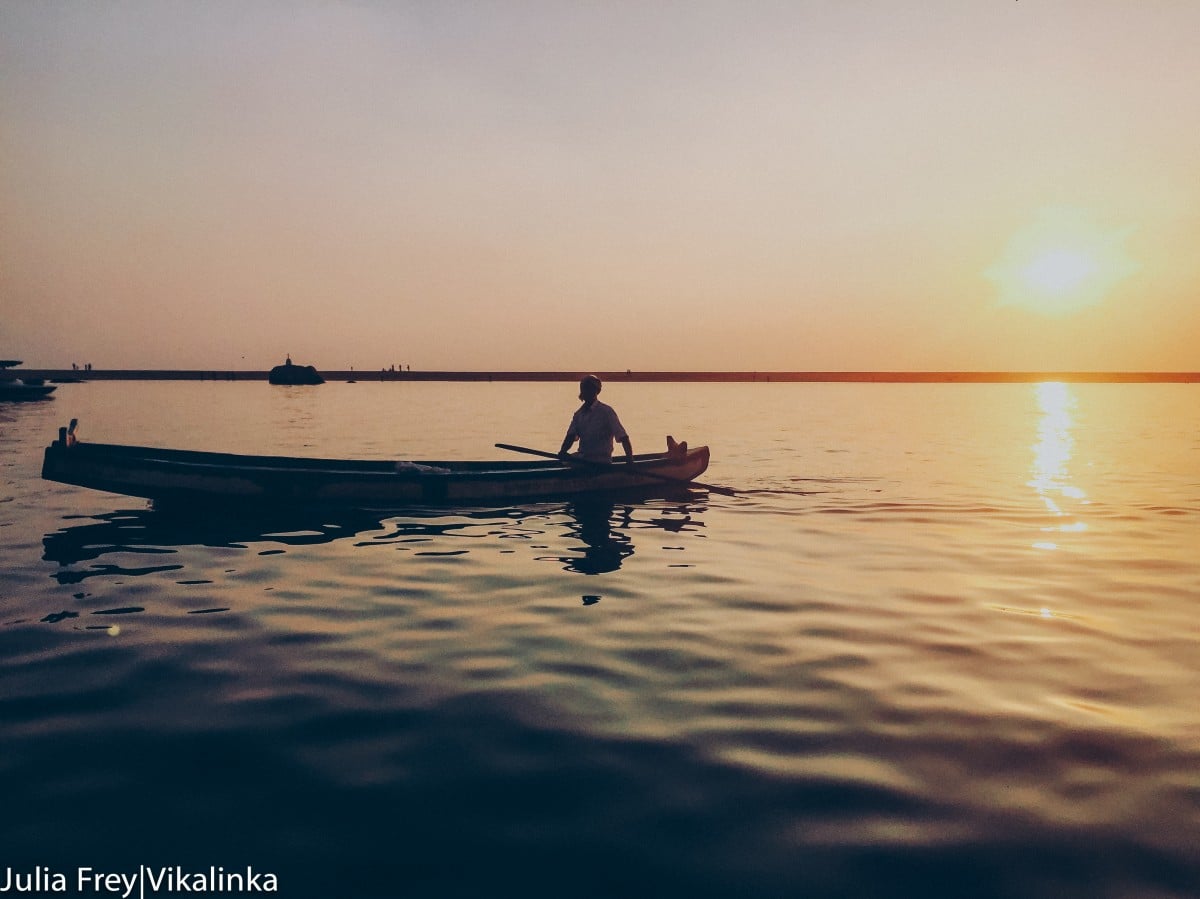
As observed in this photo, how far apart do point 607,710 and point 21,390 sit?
73017 millimetres

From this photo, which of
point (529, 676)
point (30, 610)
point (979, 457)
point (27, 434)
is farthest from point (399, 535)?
point (27, 434)

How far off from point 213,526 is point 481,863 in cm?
1227

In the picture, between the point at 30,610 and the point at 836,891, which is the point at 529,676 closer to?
the point at 836,891

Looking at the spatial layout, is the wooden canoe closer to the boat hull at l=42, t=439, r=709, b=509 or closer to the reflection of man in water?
the boat hull at l=42, t=439, r=709, b=509

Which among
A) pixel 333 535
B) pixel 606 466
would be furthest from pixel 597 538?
pixel 333 535

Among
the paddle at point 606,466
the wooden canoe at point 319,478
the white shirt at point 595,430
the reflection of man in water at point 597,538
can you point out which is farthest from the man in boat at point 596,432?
the reflection of man in water at point 597,538

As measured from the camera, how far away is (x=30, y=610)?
912cm

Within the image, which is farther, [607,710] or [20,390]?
[20,390]

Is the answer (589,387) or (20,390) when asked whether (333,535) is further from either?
(20,390)

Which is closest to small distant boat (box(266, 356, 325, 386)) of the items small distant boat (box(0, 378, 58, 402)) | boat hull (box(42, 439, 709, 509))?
small distant boat (box(0, 378, 58, 402))

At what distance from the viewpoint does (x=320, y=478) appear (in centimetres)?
1548

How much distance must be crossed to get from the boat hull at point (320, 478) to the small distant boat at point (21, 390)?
57.7 metres

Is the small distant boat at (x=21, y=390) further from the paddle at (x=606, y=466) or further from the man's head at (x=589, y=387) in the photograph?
the man's head at (x=589, y=387)

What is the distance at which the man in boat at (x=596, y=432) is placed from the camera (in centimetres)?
1686
